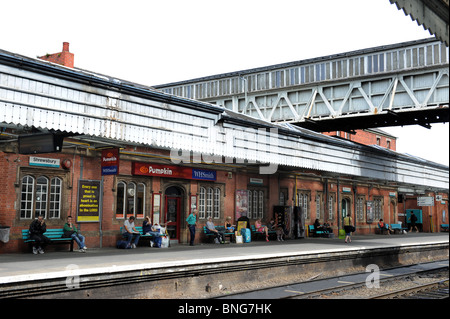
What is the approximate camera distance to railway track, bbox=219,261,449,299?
11.3 m

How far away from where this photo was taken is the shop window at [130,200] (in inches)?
624

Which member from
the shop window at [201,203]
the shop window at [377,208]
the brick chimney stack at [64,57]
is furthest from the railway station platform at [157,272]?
the shop window at [377,208]

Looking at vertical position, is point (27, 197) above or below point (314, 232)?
above

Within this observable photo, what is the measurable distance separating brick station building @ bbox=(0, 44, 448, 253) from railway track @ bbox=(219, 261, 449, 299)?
4836 millimetres

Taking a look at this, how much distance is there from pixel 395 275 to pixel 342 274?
1.78 meters

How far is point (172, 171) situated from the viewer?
1731 centimetres

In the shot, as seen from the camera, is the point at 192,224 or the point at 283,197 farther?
the point at 283,197

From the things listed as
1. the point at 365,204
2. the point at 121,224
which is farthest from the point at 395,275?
the point at 365,204

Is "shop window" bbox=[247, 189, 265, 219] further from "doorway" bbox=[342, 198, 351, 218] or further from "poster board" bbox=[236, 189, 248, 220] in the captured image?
"doorway" bbox=[342, 198, 351, 218]

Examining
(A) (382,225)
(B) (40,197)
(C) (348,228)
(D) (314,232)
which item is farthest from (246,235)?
(A) (382,225)

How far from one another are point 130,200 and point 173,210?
2.17 meters

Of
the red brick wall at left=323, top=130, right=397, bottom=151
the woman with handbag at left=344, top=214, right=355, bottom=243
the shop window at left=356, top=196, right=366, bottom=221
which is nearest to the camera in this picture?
the woman with handbag at left=344, top=214, right=355, bottom=243

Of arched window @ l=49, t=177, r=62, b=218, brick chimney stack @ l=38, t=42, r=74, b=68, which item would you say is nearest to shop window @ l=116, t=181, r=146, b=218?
→ arched window @ l=49, t=177, r=62, b=218

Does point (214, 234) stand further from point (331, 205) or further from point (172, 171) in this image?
point (331, 205)
